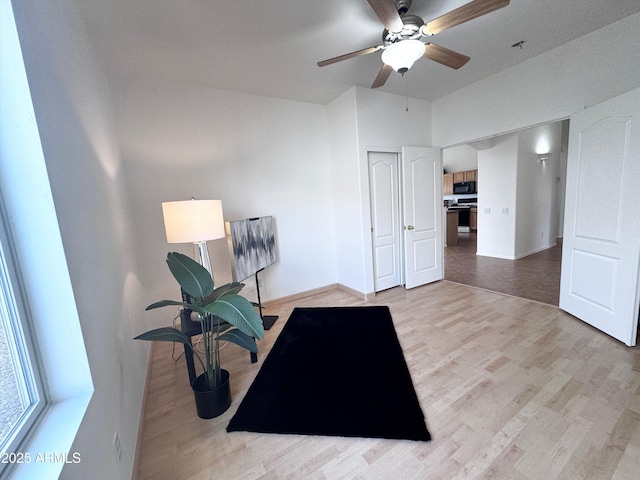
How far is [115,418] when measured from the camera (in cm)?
120

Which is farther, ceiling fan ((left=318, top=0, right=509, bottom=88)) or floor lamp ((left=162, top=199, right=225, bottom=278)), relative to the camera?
floor lamp ((left=162, top=199, right=225, bottom=278))

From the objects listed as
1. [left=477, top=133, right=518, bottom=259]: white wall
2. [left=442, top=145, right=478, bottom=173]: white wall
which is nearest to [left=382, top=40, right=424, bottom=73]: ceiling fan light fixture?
[left=477, top=133, right=518, bottom=259]: white wall

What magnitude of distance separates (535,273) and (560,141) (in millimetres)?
3607

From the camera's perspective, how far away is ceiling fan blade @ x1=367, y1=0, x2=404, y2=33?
1.47 metres

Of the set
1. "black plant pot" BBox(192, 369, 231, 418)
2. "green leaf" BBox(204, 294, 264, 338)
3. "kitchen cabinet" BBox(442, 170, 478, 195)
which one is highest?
"kitchen cabinet" BBox(442, 170, 478, 195)

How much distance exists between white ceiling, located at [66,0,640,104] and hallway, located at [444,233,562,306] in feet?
9.47

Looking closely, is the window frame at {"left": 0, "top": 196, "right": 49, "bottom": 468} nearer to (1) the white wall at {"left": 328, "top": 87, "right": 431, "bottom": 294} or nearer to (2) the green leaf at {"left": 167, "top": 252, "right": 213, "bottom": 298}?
(2) the green leaf at {"left": 167, "top": 252, "right": 213, "bottom": 298}

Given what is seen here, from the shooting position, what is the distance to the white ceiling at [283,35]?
1.85 m

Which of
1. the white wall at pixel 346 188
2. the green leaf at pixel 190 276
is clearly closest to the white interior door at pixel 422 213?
the white wall at pixel 346 188

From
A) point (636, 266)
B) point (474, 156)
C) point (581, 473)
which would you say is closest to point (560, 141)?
point (474, 156)

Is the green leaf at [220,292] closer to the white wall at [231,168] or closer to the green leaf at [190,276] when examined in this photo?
the green leaf at [190,276]

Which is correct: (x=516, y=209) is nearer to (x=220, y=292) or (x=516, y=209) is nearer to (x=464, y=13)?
(x=464, y=13)

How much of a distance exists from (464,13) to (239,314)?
2301mm

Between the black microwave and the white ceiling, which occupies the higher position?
the white ceiling
